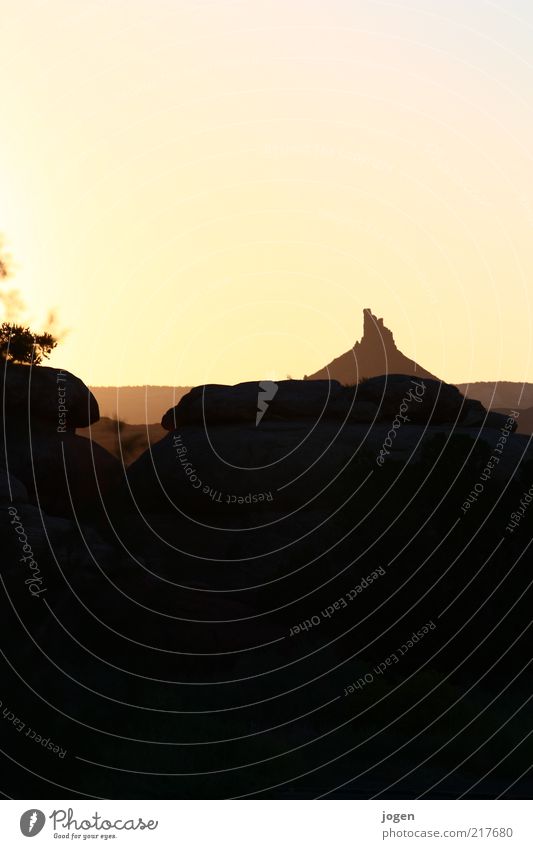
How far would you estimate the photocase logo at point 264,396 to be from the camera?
52.0m

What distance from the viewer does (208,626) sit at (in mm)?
33062

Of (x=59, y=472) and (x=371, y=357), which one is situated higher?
(x=371, y=357)

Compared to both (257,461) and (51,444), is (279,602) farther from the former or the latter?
(51,444)

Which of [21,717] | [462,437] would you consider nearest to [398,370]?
[462,437]

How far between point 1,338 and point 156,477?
901 centimetres

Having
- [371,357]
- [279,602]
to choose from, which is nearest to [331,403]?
[279,602]

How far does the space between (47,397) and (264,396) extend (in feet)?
32.1

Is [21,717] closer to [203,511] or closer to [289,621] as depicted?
[289,621]

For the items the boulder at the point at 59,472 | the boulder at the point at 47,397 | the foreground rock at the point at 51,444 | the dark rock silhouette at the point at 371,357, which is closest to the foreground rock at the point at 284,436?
the boulder at the point at 59,472

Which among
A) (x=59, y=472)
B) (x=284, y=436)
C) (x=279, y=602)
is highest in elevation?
(x=284, y=436)

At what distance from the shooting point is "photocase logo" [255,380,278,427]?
52.0 m
